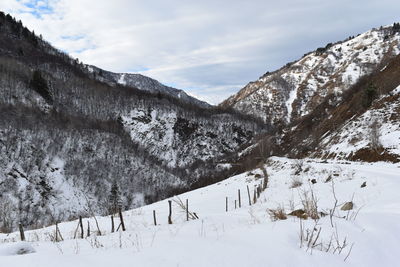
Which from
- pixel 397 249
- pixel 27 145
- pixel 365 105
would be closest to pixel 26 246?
pixel 397 249

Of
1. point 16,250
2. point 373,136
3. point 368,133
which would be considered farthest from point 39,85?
point 16,250

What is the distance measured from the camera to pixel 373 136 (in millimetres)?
27109

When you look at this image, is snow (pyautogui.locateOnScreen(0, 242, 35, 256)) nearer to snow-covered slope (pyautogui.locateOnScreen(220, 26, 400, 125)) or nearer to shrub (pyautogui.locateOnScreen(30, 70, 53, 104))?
shrub (pyautogui.locateOnScreen(30, 70, 53, 104))

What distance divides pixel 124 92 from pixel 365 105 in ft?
372

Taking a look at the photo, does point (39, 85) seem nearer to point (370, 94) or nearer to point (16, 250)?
point (370, 94)

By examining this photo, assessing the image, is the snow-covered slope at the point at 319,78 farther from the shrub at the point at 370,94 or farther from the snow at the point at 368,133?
the snow at the point at 368,133

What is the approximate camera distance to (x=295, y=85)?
610 feet

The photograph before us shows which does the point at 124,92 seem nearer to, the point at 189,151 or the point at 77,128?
the point at 189,151

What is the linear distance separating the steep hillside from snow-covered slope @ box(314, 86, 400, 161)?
31.9 meters

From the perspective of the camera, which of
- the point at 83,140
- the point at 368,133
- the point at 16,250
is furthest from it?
the point at 83,140

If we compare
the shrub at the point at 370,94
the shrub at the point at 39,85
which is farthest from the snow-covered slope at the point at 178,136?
the shrub at the point at 370,94

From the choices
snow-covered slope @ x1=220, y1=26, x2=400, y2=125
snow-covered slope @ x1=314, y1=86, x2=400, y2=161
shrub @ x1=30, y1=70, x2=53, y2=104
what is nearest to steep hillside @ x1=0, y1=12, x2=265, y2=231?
shrub @ x1=30, y1=70, x2=53, y2=104

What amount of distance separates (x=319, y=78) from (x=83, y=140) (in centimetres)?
15724

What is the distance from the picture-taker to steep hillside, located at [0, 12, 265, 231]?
50.6 m
